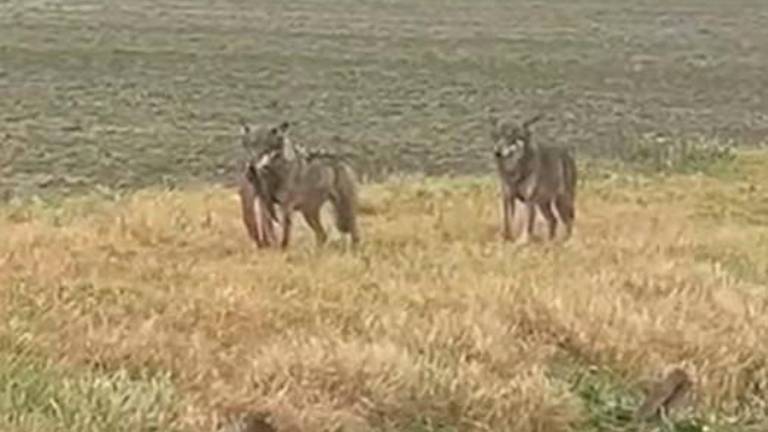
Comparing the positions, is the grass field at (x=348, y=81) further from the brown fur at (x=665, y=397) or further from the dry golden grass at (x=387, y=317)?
the brown fur at (x=665, y=397)

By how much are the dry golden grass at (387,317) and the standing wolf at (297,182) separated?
0.87 ft

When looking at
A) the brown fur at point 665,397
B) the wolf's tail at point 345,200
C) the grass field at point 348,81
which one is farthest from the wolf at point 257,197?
the grass field at point 348,81

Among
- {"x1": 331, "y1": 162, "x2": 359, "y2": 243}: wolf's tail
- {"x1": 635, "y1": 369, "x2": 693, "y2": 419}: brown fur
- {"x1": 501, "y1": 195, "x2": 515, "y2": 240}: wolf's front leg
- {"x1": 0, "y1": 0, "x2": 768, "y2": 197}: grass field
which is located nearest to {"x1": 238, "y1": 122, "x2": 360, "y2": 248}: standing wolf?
{"x1": 331, "y1": 162, "x2": 359, "y2": 243}: wolf's tail

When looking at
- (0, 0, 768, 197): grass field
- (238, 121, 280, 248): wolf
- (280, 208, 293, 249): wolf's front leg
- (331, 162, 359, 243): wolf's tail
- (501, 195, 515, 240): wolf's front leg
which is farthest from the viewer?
(0, 0, 768, 197): grass field

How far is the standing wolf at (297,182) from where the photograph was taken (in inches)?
575

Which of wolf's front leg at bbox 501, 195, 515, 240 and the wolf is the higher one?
the wolf

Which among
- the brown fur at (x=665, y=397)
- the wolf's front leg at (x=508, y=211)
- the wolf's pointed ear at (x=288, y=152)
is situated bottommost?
the wolf's front leg at (x=508, y=211)

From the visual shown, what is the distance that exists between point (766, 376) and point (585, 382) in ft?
3.31

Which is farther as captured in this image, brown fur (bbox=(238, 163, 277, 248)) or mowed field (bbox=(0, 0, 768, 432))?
brown fur (bbox=(238, 163, 277, 248))

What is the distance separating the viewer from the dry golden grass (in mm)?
8977

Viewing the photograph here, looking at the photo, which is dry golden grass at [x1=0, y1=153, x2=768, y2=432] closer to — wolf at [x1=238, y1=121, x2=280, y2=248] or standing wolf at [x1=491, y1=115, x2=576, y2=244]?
wolf at [x1=238, y1=121, x2=280, y2=248]

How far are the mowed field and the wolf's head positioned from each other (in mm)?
589

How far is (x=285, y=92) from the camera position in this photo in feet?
124

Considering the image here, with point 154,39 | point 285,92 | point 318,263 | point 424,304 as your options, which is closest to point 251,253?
point 318,263
